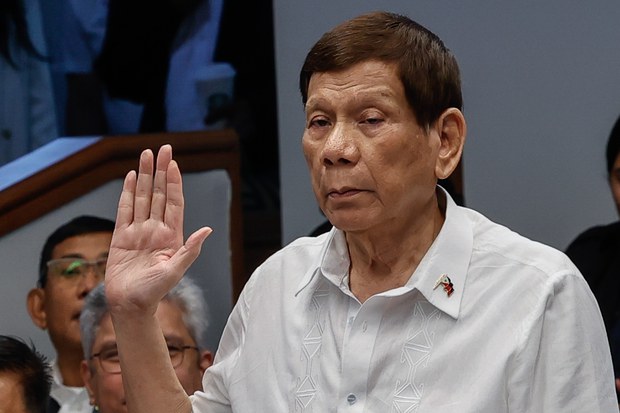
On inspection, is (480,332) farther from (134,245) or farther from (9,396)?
(9,396)

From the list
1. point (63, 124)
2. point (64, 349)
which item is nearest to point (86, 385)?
point (64, 349)

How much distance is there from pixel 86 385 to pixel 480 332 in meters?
1.72

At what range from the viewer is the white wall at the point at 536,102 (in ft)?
13.4

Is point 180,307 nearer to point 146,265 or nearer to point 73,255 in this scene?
point 73,255

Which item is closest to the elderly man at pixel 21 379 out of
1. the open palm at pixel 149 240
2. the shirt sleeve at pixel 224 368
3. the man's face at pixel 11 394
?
the man's face at pixel 11 394

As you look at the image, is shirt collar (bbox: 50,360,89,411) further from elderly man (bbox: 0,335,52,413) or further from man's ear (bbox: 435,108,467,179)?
man's ear (bbox: 435,108,467,179)

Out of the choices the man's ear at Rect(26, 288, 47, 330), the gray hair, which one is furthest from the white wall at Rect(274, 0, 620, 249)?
the man's ear at Rect(26, 288, 47, 330)

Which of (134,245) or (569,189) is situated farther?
(569,189)

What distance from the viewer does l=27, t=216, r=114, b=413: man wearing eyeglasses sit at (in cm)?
381

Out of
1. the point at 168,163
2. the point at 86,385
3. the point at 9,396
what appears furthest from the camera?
the point at 86,385

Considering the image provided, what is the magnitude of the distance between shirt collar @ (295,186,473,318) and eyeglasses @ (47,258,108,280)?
5.36ft

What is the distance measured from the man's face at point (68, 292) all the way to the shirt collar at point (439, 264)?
164cm

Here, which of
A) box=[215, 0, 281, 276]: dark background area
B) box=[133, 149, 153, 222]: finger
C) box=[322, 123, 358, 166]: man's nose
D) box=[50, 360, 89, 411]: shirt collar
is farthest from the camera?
box=[215, 0, 281, 276]: dark background area

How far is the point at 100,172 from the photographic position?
4.09m
